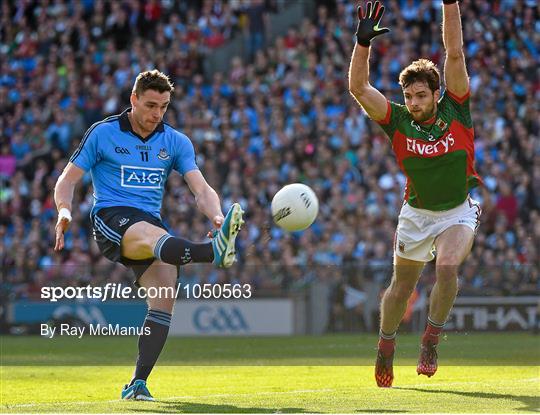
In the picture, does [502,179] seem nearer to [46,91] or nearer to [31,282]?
[31,282]

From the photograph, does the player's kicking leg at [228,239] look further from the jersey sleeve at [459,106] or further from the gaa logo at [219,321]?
the gaa logo at [219,321]

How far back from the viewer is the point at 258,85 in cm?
2558

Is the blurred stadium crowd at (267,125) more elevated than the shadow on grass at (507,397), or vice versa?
the blurred stadium crowd at (267,125)

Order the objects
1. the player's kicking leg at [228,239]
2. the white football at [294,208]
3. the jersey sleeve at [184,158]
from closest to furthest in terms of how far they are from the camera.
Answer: the player's kicking leg at [228,239] → the jersey sleeve at [184,158] → the white football at [294,208]

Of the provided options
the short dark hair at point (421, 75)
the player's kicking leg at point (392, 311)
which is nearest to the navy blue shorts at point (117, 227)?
the player's kicking leg at point (392, 311)

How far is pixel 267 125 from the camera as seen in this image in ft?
80.3

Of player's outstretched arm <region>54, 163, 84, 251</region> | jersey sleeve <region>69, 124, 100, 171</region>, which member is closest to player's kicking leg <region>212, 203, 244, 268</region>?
player's outstretched arm <region>54, 163, 84, 251</region>

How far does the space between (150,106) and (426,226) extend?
2.44 m

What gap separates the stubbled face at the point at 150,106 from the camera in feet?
30.9

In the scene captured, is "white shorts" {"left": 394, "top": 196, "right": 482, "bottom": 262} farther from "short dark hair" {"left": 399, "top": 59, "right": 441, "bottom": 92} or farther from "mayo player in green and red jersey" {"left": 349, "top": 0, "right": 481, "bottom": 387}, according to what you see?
"short dark hair" {"left": 399, "top": 59, "right": 441, "bottom": 92}

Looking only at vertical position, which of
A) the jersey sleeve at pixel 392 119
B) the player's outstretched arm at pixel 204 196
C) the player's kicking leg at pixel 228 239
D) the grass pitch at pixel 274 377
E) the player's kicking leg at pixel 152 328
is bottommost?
the grass pitch at pixel 274 377

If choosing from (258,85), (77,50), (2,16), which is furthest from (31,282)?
(2,16)

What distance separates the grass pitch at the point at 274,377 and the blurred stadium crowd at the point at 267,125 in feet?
9.81

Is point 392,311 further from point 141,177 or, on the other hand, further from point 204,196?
point 141,177
